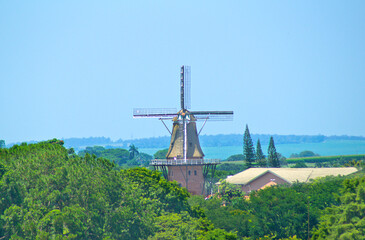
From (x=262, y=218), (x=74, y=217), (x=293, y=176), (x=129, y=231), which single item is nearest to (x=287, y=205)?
(x=262, y=218)

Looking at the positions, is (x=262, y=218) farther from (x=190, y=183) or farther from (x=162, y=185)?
(x=190, y=183)

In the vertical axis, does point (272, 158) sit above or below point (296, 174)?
above

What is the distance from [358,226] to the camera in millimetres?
51656

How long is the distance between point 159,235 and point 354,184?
17.0m

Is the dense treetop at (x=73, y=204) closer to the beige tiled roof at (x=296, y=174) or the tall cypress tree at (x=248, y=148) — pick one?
the beige tiled roof at (x=296, y=174)

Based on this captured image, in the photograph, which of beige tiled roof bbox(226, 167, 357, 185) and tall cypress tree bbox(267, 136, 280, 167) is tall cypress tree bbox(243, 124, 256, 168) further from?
beige tiled roof bbox(226, 167, 357, 185)

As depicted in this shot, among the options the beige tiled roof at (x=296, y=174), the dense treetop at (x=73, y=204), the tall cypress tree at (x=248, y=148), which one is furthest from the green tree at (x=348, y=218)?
the tall cypress tree at (x=248, y=148)

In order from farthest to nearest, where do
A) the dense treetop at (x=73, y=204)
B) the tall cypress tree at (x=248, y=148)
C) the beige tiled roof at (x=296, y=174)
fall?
1. the tall cypress tree at (x=248, y=148)
2. the beige tiled roof at (x=296, y=174)
3. the dense treetop at (x=73, y=204)

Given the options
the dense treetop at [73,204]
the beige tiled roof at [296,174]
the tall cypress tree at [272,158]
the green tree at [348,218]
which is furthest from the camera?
the tall cypress tree at [272,158]

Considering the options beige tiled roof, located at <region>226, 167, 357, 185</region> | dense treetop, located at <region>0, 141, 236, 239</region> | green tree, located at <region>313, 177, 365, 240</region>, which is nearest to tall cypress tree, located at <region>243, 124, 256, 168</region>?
beige tiled roof, located at <region>226, 167, 357, 185</region>

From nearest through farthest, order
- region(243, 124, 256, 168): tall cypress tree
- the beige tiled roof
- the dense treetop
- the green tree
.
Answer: the dense treetop, the green tree, the beige tiled roof, region(243, 124, 256, 168): tall cypress tree

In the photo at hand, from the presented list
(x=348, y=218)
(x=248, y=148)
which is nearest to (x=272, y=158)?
(x=248, y=148)

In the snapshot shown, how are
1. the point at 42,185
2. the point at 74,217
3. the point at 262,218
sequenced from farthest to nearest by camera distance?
the point at 262,218 → the point at 42,185 → the point at 74,217

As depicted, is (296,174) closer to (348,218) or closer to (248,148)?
(248,148)
